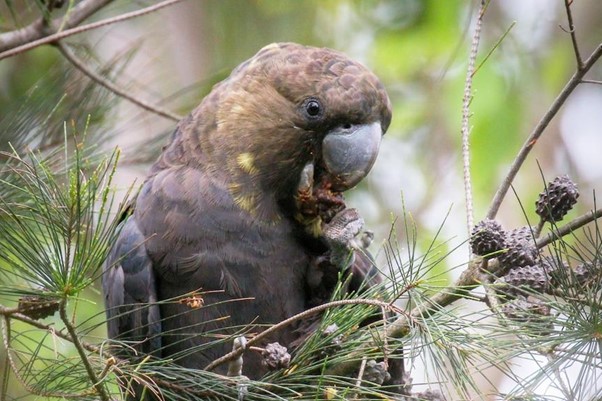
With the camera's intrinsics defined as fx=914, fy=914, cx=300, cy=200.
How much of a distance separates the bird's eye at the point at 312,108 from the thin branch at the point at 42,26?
1.01 m

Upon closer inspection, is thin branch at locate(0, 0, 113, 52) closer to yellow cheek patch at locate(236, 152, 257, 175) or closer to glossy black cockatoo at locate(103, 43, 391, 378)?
glossy black cockatoo at locate(103, 43, 391, 378)

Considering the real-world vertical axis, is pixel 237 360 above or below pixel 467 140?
below

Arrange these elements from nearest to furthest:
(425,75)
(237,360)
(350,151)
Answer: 1. (237,360)
2. (350,151)
3. (425,75)

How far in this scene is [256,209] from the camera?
3479 mm

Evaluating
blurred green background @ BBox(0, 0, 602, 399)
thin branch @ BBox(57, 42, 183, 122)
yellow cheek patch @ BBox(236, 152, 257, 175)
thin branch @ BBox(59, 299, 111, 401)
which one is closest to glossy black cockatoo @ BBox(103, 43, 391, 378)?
yellow cheek patch @ BBox(236, 152, 257, 175)

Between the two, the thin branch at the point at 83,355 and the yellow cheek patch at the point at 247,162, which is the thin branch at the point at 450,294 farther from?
the yellow cheek patch at the point at 247,162

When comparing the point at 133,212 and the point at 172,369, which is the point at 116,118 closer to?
the point at 133,212

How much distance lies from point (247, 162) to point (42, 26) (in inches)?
41.4

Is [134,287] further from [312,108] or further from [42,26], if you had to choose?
[42,26]

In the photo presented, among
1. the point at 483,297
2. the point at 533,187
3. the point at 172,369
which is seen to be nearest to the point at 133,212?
the point at 172,369

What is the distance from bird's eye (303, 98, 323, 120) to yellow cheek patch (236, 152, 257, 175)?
10.9 inches

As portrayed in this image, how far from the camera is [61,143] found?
13.0 ft

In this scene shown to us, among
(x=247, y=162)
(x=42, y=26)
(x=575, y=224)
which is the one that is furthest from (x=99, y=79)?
(x=575, y=224)

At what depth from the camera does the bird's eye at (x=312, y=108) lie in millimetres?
3422
